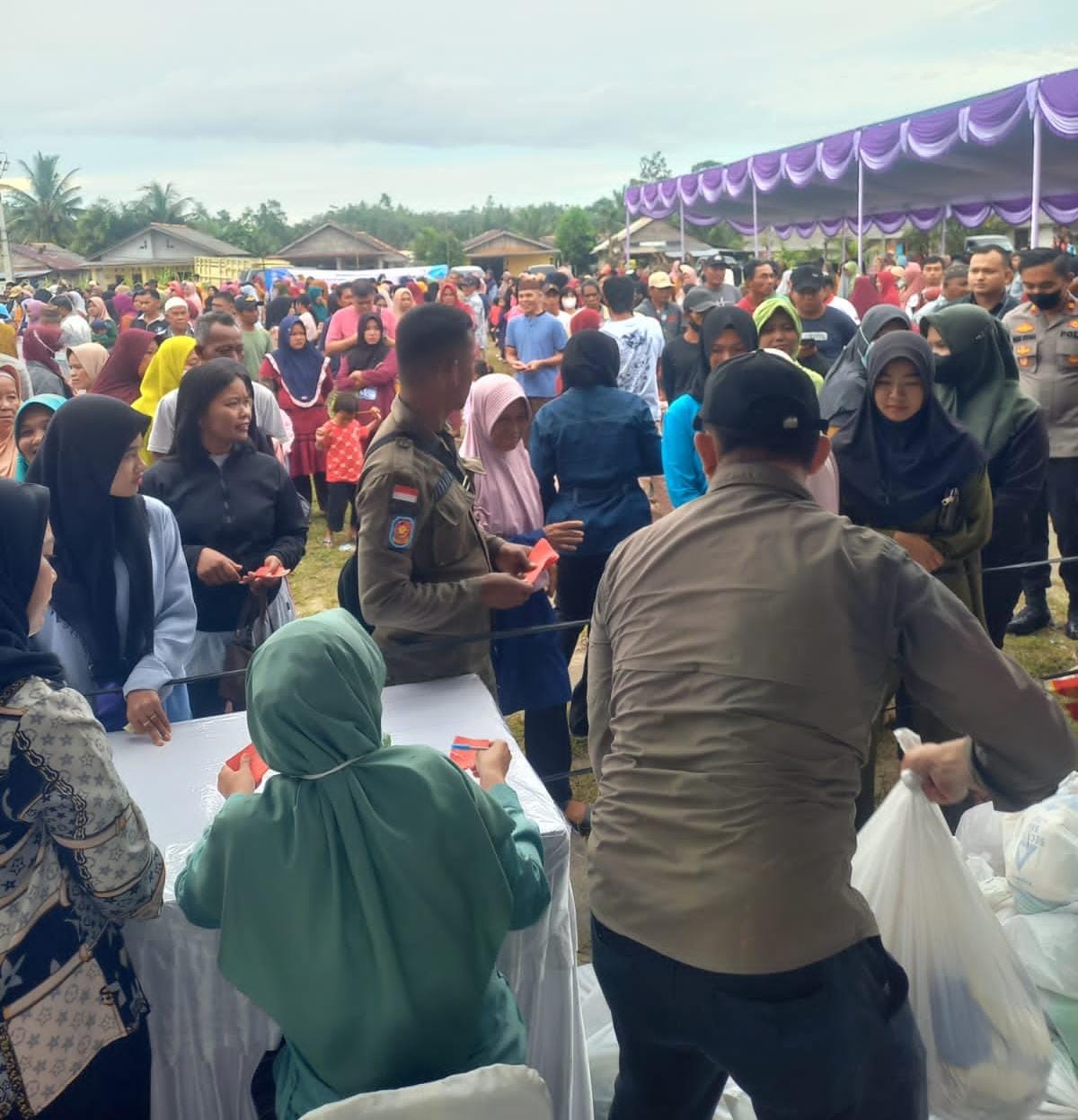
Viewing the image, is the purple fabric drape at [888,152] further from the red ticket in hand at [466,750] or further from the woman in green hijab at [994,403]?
the red ticket in hand at [466,750]

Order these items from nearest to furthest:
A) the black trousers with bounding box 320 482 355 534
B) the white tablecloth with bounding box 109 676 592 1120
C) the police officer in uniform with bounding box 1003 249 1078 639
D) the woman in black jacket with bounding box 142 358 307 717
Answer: the white tablecloth with bounding box 109 676 592 1120 < the woman in black jacket with bounding box 142 358 307 717 < the police officer in uniform with bounding box 1003 249 1078 639 < the black trousers with bounding box 320 482 355 534

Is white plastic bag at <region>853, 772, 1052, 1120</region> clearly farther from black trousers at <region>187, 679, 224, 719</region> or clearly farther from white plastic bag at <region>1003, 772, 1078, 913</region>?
black trousers at <region>187, 679, 224, 719</region>

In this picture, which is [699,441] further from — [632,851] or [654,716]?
[632,851]

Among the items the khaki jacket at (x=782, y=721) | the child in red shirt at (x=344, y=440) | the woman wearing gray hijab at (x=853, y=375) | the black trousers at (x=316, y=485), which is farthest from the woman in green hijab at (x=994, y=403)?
the black trousers at (x=316, y=485)

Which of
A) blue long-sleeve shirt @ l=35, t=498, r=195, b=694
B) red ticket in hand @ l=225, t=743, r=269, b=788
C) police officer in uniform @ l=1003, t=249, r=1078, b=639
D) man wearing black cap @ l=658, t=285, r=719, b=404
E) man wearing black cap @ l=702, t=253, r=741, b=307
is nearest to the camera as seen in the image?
red ticket in hand @ l=225, t=743, r=269, b=788

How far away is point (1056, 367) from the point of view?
4809 mm

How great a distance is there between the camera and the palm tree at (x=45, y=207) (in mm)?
74250

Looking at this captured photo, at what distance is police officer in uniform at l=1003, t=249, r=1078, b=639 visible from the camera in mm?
4781

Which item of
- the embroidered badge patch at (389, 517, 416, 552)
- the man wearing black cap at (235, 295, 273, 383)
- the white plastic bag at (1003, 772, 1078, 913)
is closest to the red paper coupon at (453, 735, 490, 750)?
the embroidered badge patch at (389, 517, 416, 552)

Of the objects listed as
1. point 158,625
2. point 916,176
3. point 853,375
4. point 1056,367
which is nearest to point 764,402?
point 158,625

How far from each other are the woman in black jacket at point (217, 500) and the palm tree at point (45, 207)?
80.9 m

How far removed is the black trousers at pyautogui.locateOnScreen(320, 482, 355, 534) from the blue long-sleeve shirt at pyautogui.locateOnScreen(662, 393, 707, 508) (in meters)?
3.36

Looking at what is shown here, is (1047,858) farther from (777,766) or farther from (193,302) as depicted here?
(193,302)

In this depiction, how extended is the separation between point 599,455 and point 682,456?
1.00ft
